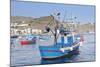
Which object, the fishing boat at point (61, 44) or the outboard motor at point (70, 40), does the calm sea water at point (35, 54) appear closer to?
the fishing boat at point (61, 44)

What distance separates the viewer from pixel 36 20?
2.70 metres

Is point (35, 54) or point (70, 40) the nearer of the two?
point (35, 54)

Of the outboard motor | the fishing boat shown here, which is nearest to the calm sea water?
the fishing boat

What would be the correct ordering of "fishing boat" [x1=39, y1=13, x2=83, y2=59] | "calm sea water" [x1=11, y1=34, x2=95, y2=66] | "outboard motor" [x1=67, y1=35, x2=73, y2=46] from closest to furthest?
"calm sea water" [x1=11, y1=34, x2=95, y2=66] < "fishing boat" [x1=39, y1=13, x2=83, y2=59] < "outboard motor" [x1=67, y1=35, x2=73, y2=46]

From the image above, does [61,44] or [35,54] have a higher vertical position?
[61,44]

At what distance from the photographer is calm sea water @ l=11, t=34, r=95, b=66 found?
8.46ft

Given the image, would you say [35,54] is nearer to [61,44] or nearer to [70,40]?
[61,44]

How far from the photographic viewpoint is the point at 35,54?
105 inches

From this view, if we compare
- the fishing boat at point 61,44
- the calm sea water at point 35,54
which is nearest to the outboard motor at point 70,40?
the fishing boat at point 61,44

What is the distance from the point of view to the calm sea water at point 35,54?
8.46 feet

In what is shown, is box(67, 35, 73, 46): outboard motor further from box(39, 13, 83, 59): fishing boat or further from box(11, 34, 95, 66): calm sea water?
box(11, 34, 95, 66): calm sea water

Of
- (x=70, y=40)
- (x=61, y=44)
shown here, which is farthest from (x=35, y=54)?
(x=70, y=40)

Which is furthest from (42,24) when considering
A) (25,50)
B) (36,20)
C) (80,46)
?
(80,46)
